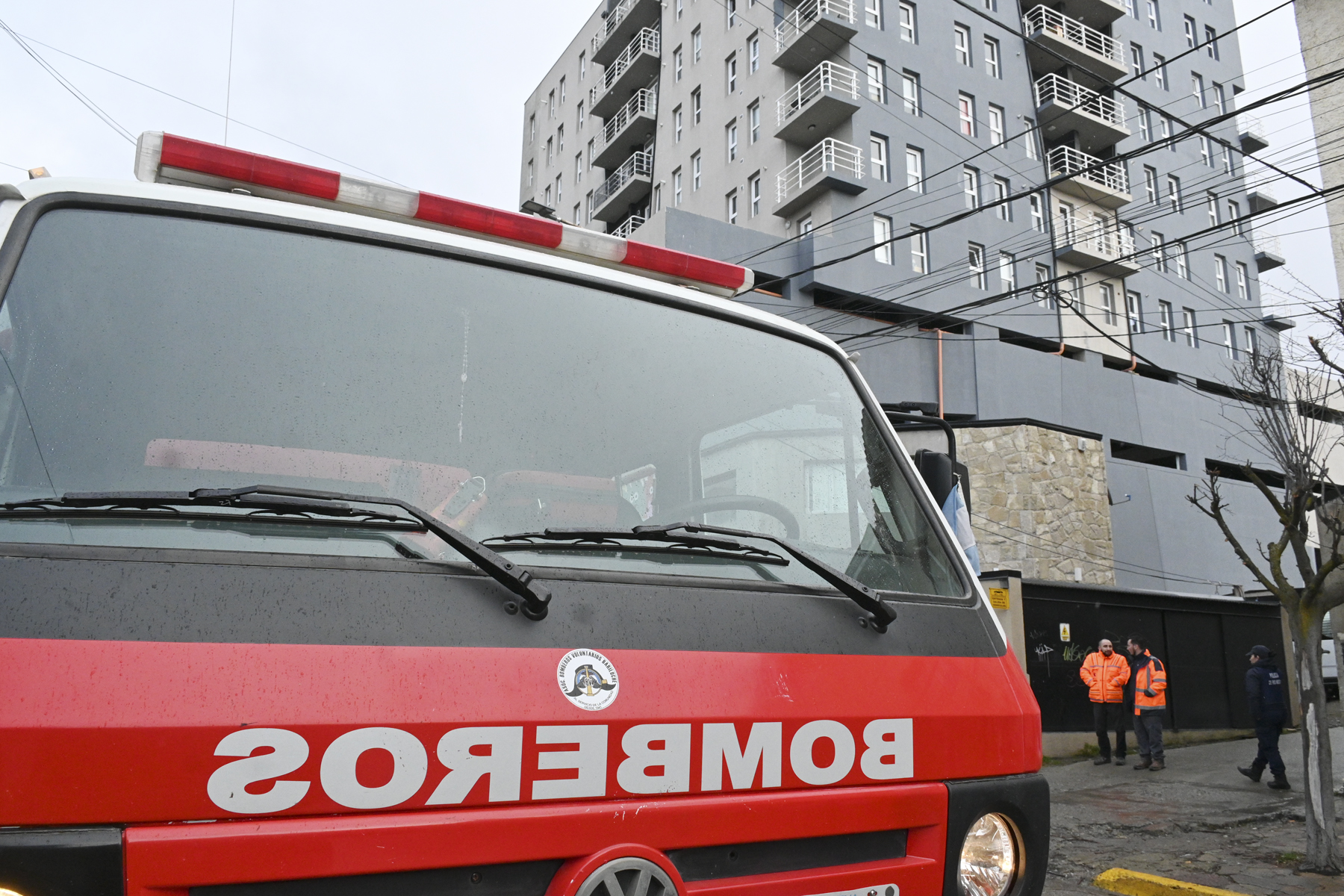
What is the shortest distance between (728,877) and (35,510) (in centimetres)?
119

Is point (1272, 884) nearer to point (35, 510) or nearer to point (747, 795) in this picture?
point (747, 795)

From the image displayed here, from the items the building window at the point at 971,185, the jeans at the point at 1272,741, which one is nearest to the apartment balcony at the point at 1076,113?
the building window at the point at 971,185

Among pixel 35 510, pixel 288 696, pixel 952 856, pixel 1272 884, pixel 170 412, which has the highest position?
pixel 170 412

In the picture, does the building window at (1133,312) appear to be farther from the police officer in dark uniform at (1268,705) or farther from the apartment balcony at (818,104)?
the police officer in dark uniform at (1268,705)

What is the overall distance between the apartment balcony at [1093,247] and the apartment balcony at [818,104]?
26.6 feet

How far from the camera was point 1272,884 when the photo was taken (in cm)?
707

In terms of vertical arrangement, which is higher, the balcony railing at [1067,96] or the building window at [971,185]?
the balcony railing at [1067,96]

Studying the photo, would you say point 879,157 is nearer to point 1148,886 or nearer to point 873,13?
point 873,13

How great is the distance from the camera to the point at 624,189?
3566cm

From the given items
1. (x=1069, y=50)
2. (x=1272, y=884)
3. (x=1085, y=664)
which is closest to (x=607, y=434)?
(x=1272, y=884)

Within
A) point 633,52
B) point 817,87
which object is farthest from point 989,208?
point 633,52

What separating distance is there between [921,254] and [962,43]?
313 inches

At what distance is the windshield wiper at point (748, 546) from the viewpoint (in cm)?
184

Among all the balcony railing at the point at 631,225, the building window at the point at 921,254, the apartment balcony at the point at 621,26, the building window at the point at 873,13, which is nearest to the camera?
the building window at the point at 921,254
